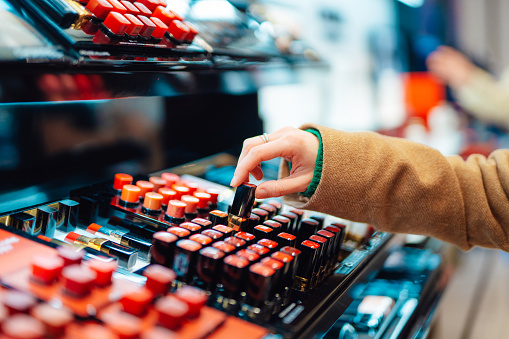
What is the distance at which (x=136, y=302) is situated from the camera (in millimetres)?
529

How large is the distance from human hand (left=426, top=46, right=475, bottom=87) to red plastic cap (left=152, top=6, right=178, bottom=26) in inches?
115

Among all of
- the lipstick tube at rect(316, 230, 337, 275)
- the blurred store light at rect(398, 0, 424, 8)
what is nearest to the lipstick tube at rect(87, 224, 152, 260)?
the lipstick tube at rect(316, 230, 337, 275)

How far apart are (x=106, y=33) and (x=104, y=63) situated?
89 mm

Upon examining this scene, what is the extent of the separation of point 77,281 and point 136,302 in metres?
0.08

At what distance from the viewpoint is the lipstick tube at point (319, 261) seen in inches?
31.0

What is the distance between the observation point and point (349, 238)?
1030mm

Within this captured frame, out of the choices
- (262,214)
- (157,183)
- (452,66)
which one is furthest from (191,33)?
(452,66)

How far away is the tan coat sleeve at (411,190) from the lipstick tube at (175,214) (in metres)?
0.25

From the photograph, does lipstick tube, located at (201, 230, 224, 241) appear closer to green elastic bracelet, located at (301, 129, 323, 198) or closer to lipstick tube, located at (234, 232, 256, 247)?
lipstick tube, located at (234, 232, 256, 247)

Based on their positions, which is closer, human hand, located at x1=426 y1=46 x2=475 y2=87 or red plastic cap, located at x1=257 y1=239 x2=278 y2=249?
red plastic cap, located at x1=257 y1=239 x2=278 y2=249

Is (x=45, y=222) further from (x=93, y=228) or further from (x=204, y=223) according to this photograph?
(x=204, y=223)

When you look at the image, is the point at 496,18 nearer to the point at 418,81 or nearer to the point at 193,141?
the point at 418,81

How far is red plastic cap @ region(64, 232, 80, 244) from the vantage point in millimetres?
779

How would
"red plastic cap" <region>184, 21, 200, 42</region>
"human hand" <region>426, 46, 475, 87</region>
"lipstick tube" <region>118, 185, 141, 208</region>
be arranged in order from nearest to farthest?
"lipstick tube" <region>118, 185, 141, 208</region>
"red plastic cap" <region>184, 21, 200, 42</region>
"human hand" <region>426, 46, 475, 87</region>
